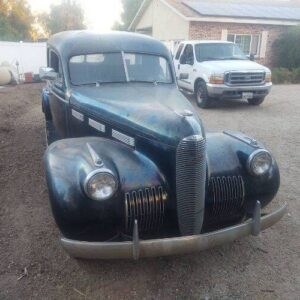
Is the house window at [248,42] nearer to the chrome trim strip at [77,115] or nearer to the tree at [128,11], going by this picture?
→ the chrome trim strip at [77,115]

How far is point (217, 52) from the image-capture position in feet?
36.9

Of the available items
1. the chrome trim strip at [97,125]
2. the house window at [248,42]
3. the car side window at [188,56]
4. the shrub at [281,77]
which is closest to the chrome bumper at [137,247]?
the chrome trim strip at [97,125]

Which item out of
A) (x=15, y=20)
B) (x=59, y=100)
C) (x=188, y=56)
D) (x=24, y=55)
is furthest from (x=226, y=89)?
(x=15, y=20)

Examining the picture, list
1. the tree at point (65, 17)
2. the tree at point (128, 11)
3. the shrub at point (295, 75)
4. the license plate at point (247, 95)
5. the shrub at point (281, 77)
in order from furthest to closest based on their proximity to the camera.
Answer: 1. the tree at point (128, 11)
2. the tree at point (65, 17)
3. the shrub at point (295, 75)
4. the shrub at point (281, 77)
5. the license plate at point (247, 95)

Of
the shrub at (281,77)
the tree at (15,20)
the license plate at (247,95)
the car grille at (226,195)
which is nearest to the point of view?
the car grille at (226,195)

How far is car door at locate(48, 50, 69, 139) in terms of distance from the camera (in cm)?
447

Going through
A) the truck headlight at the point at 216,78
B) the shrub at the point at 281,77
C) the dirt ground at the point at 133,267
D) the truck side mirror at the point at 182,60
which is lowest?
the shrub at the point at 281,77

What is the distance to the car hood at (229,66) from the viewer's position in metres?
10.0

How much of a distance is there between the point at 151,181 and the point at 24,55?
18210 millimetres

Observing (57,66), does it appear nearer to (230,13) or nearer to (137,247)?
(137,247)

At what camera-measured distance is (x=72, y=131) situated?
4367mm

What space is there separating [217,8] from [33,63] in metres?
10.8

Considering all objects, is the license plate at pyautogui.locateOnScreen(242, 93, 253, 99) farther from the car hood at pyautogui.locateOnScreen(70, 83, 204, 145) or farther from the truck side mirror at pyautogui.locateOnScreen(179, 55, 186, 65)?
the car hood at pyautogui.locateOnScreen(70, 83, 204, 145)

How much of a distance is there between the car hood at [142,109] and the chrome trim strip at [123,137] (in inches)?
1.9
